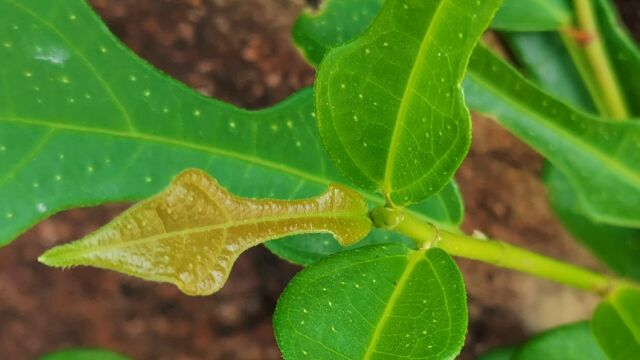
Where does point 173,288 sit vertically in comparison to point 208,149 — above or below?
below

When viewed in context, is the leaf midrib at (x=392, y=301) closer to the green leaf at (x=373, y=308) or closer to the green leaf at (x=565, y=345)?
the green leaf at (x=373, y=308)

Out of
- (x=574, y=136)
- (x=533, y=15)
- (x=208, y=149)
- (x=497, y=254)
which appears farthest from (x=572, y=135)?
(x=208, y=149)

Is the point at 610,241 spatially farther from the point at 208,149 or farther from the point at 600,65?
the point at 208,149

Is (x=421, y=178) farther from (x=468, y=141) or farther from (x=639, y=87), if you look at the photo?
(x=639, y=87)

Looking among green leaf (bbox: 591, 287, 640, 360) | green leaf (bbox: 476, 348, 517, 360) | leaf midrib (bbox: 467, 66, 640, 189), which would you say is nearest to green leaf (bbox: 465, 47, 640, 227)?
leaf midrib (bbox: 467, 66, 640, 189)

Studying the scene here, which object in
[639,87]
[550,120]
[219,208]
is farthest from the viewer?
[639,87]

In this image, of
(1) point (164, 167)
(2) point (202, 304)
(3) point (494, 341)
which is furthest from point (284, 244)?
(3) point (494, 341)

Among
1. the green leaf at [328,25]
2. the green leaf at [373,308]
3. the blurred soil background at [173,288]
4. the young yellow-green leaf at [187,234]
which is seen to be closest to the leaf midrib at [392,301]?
the green leaf at [373,308]
